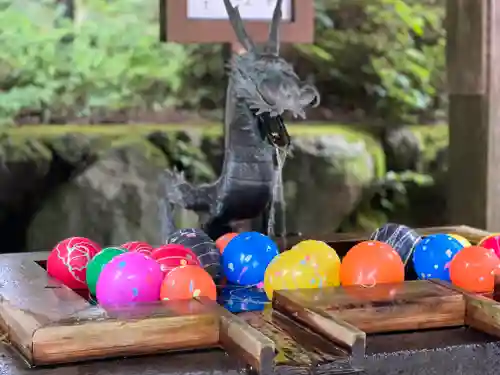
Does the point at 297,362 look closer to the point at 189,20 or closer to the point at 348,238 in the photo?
the point at 348,238

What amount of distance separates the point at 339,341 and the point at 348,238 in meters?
0.79

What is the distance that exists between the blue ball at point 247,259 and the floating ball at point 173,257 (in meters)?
0.09

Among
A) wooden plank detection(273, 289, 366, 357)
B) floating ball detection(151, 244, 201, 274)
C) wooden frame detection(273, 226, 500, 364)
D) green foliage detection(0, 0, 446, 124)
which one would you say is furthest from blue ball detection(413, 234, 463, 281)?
green foliage detection(0, 0, 446, 124)

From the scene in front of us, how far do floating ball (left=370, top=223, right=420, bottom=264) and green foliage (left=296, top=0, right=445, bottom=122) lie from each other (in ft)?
4.10

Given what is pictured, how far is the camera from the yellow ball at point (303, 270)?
116 centimetres

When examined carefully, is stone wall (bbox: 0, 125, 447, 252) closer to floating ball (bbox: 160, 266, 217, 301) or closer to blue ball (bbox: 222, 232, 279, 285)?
blue ball (bbox: 222, 232, 279, 285)

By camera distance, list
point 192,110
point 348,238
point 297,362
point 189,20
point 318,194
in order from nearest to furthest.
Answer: point 297,362
point 348,238
point 189,20
point 192,110
point 318,194

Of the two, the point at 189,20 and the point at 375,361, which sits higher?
the point at 189,20

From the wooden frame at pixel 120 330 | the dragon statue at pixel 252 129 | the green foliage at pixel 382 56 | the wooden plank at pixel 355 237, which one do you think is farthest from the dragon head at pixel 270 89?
the green foliage at pixel 382 56

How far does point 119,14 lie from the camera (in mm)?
2367

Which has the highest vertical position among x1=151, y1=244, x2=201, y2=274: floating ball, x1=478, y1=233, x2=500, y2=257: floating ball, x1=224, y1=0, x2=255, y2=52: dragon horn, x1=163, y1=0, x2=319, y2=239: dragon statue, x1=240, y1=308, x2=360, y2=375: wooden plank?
x1=224, y1=0, x2=255, y2=52: dragon horn

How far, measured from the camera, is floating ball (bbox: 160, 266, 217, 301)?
107 centimetres

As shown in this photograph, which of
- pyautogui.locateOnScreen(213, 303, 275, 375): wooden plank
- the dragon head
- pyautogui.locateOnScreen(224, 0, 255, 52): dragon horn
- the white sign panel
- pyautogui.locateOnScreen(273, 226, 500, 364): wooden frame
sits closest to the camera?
pyautogui.locateOnScreen(213, 303, 275, 375): wooden plank

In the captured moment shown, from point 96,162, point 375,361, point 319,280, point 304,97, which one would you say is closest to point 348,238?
point 304,97
